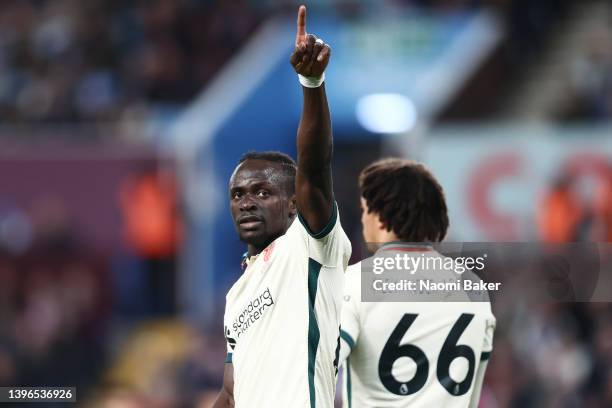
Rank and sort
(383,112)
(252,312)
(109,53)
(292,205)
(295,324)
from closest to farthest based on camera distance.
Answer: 1. (295,324)
2. (252,312)
3. (292,205)
4. (383,112)
5. (109,53)

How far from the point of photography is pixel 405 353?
17.2 ft

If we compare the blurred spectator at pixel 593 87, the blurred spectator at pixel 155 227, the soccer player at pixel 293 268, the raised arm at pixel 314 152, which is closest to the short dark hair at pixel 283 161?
the soccer player at pixel 293 268

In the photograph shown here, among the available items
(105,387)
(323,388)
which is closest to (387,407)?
(323,388)

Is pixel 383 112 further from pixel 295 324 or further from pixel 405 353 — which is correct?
pixel 295 324

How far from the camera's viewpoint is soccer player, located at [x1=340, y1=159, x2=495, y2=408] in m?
5.23

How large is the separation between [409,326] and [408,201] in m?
0.49

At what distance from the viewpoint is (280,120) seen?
1573cm

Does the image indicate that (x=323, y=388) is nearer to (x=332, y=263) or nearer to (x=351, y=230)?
(x=332, y=263)

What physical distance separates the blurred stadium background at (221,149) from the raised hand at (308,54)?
20.0 ft

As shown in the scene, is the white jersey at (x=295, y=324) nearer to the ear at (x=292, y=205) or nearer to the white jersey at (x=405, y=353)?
the ear at (x=292, y=205)

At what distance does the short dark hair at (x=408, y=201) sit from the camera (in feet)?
17.5

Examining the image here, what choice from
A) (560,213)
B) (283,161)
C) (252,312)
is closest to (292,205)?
(283,161)

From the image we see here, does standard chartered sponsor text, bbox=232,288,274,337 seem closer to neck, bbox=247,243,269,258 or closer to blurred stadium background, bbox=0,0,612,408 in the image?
neck, bbox=247,243,269,258

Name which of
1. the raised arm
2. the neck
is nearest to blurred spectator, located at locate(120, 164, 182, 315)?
the neck
